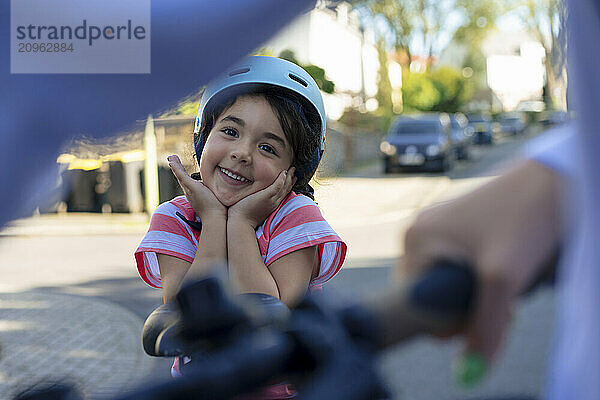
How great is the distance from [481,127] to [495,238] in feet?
0.30

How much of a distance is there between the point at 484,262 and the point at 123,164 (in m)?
0.25

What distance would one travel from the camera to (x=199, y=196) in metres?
0.51

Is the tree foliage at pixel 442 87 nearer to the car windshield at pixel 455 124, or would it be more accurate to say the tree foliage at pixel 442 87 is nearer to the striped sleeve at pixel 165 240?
the car windshield at pixel 455 124

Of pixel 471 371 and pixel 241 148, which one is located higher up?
pixel 241 148

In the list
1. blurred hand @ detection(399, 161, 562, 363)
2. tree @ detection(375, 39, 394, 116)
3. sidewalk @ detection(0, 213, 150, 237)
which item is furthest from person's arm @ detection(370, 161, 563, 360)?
sidewalk @ detection(0, 213, 150, 237)

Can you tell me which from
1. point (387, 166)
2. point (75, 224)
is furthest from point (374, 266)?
point (75, 224)

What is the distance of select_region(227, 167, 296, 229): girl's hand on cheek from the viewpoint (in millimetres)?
521

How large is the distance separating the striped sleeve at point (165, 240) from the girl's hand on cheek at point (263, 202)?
3 centimetres

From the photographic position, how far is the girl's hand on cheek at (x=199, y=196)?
1.67 ft

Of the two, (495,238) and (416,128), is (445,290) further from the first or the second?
(416,128)

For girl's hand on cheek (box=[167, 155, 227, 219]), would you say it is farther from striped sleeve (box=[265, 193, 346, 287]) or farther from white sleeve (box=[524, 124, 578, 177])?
white sleeve (box=[524, 124, 578, 177])

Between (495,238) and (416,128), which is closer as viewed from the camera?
(495,238)

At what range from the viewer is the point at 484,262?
0.36 meters

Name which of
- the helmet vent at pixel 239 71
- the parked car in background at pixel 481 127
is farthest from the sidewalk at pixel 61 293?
the parked car in background at pixel 481 127
